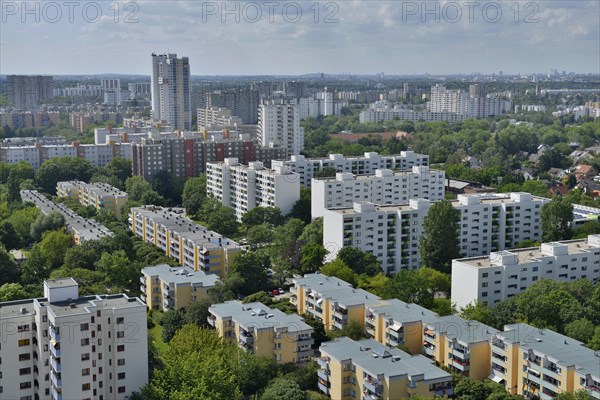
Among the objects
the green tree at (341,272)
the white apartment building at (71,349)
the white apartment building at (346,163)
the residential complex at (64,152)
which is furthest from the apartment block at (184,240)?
the residential complex at (64,152)

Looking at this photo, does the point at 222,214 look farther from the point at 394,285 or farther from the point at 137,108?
the point at 137,108

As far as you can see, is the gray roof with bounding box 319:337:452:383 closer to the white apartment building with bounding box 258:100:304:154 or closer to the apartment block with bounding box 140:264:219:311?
the apartment block with bounding box 140:264:219:311

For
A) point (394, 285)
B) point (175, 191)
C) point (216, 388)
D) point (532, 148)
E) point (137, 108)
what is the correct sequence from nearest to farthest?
point (216, 388), point (394, 285), point (175, 191), point (532, 148), point (137, 108)

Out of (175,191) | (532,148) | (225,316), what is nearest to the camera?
(225,316)

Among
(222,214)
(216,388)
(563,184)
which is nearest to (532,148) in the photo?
(563,184)

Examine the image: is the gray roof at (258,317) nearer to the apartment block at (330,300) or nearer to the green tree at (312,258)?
the apartment block at (330,300)

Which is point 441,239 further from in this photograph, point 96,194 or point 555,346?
point 96,194
